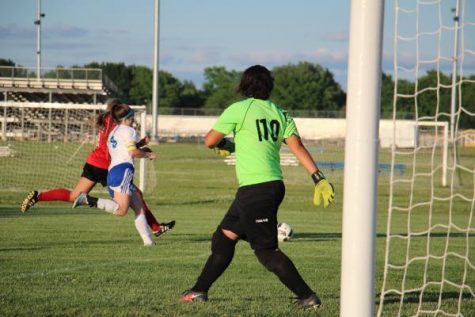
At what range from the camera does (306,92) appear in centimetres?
12506

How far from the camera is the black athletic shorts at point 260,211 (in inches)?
298

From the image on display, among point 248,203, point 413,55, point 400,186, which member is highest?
point 413,55

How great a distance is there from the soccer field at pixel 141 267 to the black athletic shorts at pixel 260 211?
1.92 feet

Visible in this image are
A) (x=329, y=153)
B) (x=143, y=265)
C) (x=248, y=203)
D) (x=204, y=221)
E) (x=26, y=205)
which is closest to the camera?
(x=248, y=203)

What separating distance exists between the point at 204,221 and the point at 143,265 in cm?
780

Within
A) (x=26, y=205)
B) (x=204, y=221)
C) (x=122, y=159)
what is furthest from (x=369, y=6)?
(x=204, y=221)

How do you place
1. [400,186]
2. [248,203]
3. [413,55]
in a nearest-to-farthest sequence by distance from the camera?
[413,55] → [248,203] → [400,186]

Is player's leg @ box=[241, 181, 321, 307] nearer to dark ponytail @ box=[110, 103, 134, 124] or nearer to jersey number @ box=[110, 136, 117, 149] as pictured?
jersey number @ box=[110, 136, 117, 149]

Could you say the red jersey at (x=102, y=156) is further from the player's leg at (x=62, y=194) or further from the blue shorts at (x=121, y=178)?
the blue shorts at (x=121, y=178)

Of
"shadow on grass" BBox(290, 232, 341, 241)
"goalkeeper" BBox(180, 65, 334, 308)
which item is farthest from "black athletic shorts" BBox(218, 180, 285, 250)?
"shadow on grass" BBox(290, 232, 341, 241)

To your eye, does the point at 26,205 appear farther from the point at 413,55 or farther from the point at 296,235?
the point at 413,55

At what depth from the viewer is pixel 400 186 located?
37.4 metres

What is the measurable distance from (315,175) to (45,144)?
79.8ft

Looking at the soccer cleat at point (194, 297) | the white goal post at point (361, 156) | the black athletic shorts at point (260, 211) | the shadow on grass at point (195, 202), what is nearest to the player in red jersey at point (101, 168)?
the soccer cleat at point (194, 297)
